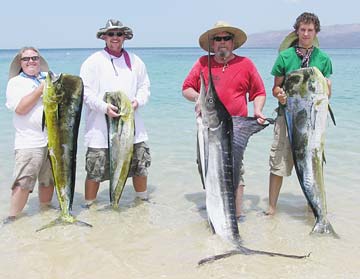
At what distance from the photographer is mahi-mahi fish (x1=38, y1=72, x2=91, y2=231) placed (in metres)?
4.48

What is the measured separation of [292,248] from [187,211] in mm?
1525

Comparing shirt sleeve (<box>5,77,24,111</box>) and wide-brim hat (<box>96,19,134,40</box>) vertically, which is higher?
wide-brim hat (<box>96,19,134,40</box>)

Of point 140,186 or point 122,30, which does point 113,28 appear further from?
point 140,186

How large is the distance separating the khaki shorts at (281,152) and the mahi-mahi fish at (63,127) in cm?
211

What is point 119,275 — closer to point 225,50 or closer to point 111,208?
point 111,208

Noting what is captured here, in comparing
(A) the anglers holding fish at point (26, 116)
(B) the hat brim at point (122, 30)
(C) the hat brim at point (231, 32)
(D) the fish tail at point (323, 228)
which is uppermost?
(B) the hat brim at point (122, 30)

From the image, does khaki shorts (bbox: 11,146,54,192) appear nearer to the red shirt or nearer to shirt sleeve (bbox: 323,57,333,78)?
the red shirt

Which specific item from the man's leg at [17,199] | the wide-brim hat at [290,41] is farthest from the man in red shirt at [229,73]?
the man's leg at [17,199]

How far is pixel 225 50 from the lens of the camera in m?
4.62

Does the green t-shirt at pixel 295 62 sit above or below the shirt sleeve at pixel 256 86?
above

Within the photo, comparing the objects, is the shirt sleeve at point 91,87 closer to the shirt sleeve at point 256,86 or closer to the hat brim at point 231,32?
the hat brim at point 231,32

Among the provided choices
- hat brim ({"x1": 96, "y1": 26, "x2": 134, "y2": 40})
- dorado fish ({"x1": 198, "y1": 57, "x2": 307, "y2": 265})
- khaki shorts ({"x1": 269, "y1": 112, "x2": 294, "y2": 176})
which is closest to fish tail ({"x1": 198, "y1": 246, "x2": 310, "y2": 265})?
dorado fish ({"x1": 198, "y1": 57, "x2": 307, "y2": 265})

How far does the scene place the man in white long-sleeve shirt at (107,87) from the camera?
193 inches

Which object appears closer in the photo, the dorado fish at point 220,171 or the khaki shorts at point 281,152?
the dorado fish at point 220,171
